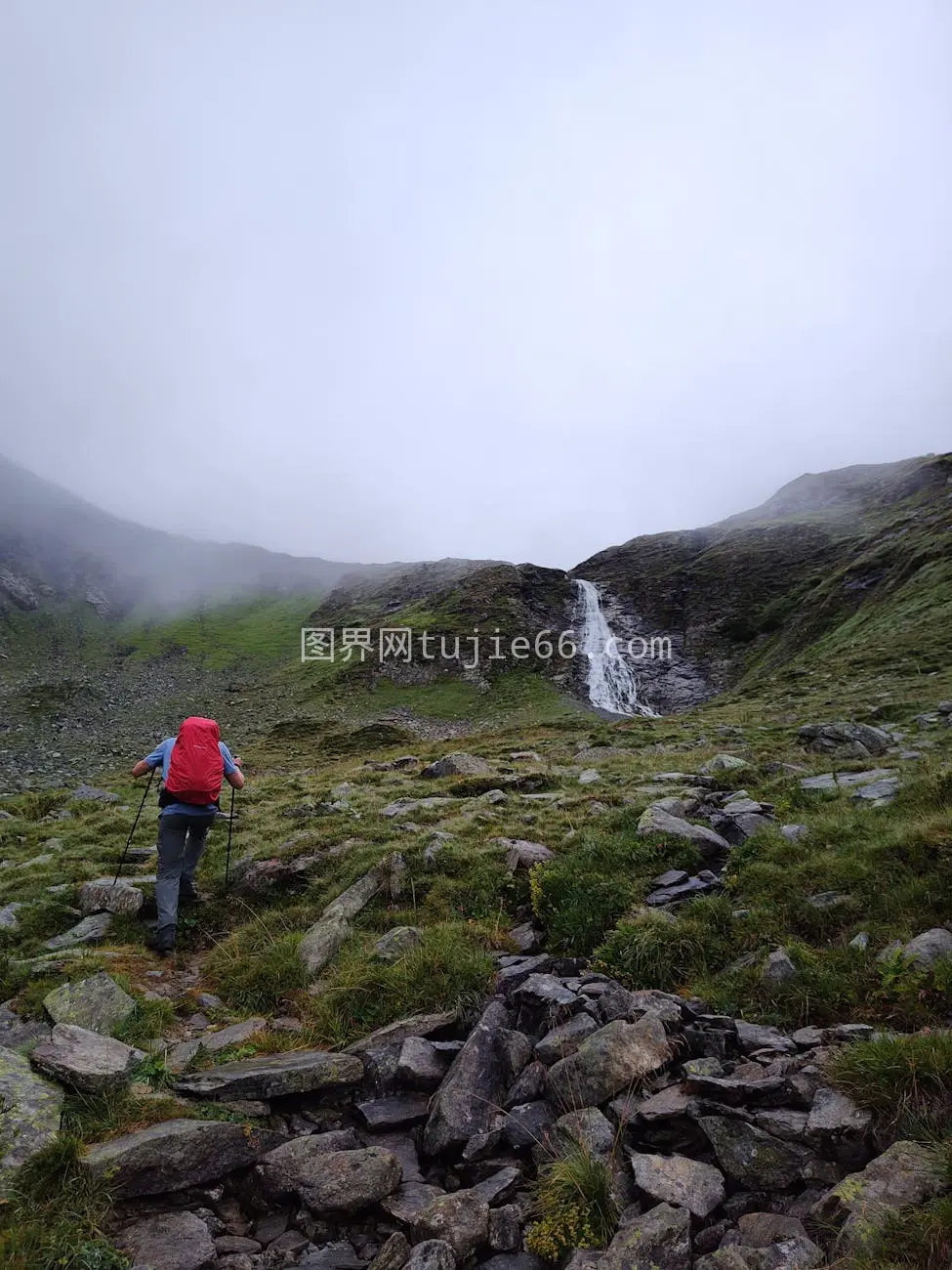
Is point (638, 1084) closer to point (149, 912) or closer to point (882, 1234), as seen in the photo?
point (882, 1234)

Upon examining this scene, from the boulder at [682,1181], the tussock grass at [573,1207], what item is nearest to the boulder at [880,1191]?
the boulder at [682,1181]

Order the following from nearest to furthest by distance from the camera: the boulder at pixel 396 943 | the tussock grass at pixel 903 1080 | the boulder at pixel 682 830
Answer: the tussock grass at pixel 903 1080
the boulder at pixel 396 943
the boulder at pixel 682 830

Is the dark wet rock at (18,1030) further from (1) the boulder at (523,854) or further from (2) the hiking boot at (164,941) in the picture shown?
(1) the boulder at (523,854)

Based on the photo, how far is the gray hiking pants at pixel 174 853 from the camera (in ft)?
31.1

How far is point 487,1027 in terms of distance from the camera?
6055 millimetres

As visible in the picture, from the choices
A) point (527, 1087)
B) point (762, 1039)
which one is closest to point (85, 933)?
point (527, 1087)

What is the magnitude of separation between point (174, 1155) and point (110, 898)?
6.53 meters

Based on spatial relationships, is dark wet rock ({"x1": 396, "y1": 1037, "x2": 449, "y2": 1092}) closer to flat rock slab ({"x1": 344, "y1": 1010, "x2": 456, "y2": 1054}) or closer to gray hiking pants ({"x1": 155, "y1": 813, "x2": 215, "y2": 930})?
flat rock slab ({"x1": 344, "y1": 1010, "x2": 456, "y2": 1054})

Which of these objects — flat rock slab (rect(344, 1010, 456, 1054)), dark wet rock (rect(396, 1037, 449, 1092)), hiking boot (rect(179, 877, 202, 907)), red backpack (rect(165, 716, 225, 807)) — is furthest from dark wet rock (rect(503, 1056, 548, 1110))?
hiking boot (rect(179, 877, 202, 907))

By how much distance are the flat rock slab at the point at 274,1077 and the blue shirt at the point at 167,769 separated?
4.71 metres

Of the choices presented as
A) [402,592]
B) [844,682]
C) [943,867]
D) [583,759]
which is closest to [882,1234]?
[943,867]

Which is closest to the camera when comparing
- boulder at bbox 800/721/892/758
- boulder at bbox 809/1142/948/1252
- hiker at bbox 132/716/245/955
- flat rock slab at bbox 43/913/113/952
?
boulder at bbox 809/1142/948/1252

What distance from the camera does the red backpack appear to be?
10.1 meters

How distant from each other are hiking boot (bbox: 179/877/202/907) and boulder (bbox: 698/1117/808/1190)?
881 cm
